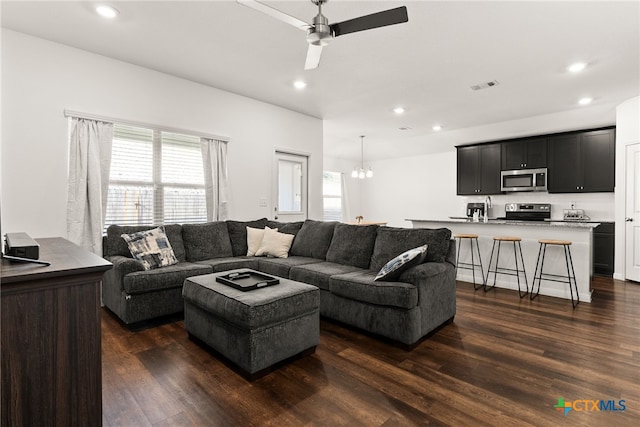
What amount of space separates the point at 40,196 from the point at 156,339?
194cm

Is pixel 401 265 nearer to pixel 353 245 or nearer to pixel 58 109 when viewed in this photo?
pixel 353 245

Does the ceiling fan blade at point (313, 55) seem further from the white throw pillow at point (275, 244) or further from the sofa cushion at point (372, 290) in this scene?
the white throw pillow at point (275, 244)

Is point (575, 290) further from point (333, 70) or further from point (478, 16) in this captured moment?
point (333, 70)

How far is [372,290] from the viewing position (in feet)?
8.77

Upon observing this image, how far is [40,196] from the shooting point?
3.22 metres

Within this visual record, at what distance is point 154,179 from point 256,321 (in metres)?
2.83

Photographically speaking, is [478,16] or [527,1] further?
[478,16]

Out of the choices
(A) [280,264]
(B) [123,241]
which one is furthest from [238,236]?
(B) [123,241]

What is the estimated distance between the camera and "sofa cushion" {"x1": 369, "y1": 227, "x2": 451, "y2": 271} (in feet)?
9.96

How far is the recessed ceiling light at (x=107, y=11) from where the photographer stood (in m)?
2.69

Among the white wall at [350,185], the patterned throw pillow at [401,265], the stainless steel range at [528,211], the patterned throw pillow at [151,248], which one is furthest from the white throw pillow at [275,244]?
the stainless steel range at [528,211]

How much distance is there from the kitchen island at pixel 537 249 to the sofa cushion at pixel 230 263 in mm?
3062

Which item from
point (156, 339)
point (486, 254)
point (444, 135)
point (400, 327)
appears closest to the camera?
point (400, 327)

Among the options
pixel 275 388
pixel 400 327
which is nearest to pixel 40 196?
pixel 275 388
